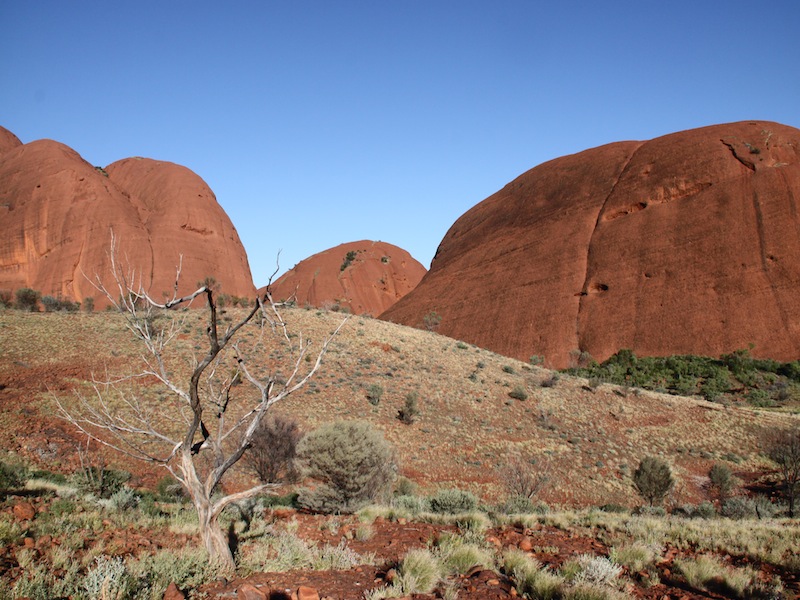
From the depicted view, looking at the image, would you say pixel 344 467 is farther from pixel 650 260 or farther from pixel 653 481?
pixel 650 260

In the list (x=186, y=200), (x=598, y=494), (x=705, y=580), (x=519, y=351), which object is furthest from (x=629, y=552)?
(x=186, y=200)

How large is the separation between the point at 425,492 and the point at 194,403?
1047cm

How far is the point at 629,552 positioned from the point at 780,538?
266 centimetres

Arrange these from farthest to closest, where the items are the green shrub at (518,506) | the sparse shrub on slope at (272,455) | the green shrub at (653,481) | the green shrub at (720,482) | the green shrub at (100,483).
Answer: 1. the green shrub at (720,482)
2. the green shrub at (653,481)
3. the sparse shrub on slope at (272,455)
4. the green shrub at (518,506)
5. the green shrub at (100,483)

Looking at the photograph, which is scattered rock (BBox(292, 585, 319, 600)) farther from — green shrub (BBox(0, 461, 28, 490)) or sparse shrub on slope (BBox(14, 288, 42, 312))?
sparse shrub on slope (BBox(14, 288, 42, 312))

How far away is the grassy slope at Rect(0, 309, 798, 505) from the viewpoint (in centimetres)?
1525

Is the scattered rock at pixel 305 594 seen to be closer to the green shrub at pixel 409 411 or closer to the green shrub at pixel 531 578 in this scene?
the green shrub at pixel 531 578

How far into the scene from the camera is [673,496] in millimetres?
15523

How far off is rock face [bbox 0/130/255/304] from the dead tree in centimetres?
1885

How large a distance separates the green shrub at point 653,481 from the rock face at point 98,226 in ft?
108

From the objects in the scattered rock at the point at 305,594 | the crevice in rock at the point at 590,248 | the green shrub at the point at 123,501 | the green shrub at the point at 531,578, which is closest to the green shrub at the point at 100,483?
the green shrub at the point at 123,501

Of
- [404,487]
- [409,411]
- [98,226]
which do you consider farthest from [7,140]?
[404,487]

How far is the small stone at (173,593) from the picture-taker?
4059mm

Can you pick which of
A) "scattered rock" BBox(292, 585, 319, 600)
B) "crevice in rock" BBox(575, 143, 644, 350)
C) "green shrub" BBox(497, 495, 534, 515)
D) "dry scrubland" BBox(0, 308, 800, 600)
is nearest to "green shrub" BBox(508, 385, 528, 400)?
"dry scrubland" BBox(0, 308, 800, 600)
